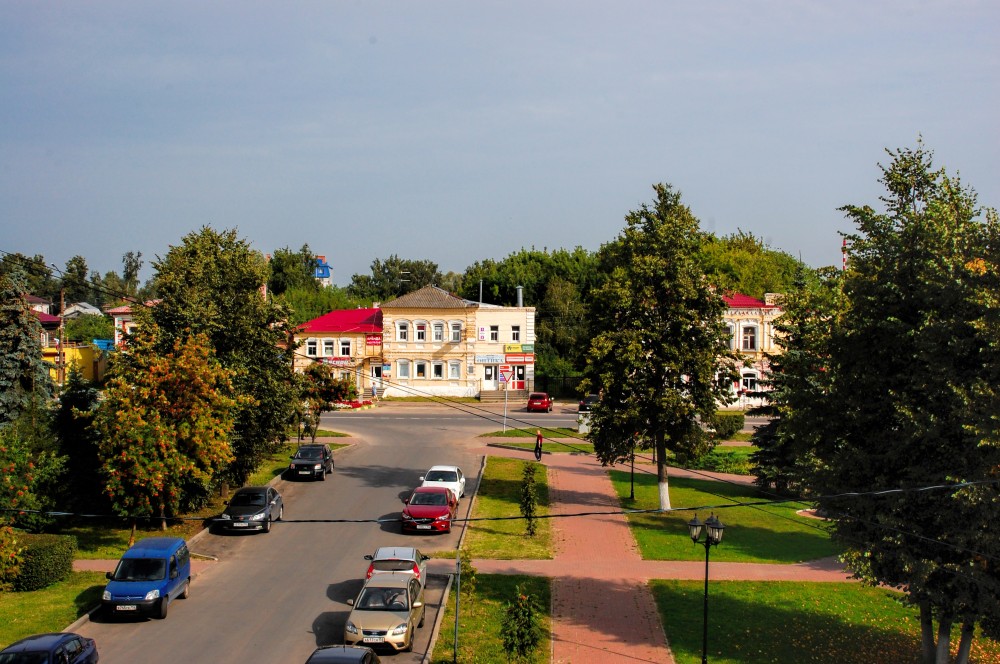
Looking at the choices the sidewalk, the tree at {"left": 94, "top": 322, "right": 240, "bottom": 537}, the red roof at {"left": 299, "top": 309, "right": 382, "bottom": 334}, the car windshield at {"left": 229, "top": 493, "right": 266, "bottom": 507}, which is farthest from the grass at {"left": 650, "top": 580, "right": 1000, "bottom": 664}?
the red roof at {"left": 299, "top": 309, "right": 382, "bottom": 334}

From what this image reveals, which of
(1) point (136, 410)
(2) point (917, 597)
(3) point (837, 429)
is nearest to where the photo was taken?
(2) point (917, 597)

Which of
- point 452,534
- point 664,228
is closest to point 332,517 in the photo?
point 452,534

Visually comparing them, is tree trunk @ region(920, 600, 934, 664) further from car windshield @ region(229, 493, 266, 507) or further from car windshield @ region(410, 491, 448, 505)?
car windshield @ region(229, 493, 266, 507)

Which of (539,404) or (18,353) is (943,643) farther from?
(539,404)

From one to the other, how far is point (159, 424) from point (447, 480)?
11.5m

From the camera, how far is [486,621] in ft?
67.7

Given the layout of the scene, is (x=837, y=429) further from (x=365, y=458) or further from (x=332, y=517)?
(x=365, y=458)

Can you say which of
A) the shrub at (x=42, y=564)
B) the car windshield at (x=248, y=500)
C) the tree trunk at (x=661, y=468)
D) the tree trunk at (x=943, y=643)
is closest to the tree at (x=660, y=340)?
the tree trunk at (x=661, y=468)

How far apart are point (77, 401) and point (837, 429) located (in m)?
24.0

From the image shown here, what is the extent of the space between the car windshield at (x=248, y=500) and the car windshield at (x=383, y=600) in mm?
10386

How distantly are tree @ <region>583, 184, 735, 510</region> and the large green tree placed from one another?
11186 millimetres

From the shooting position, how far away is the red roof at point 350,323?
66625 millimetres

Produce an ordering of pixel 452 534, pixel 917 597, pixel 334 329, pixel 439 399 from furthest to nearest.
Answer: pixel 334 329 → pixel 439 399 → pixel 452 534 → pixel 917 597

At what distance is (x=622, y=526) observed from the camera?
3028cm
